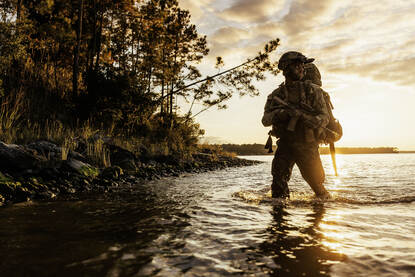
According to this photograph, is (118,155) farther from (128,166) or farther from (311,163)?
(311,163)

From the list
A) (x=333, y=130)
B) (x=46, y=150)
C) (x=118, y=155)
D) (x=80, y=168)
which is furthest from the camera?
(x=118, y=155)

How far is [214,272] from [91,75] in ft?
42.9

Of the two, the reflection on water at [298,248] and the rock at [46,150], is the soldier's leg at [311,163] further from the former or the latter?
the rock at [46,150]

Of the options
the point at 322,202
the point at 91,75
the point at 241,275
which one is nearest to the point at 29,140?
the point at 91,75

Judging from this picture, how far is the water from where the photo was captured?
215 centimetres

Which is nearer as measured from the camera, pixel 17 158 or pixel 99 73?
pixel 17 158

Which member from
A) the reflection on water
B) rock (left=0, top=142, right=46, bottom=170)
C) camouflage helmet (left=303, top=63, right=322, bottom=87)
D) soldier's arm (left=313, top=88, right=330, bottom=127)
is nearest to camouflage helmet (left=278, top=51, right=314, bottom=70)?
soldier's arm (left=313, top=88, right=330, bottom=127)

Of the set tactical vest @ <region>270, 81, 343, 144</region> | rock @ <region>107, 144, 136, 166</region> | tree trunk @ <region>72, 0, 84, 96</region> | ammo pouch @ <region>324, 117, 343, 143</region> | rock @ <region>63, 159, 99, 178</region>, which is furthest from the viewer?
tree trunk @ <region>72, 0, 84, 96</region>


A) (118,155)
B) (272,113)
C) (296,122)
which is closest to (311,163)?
(296,122)

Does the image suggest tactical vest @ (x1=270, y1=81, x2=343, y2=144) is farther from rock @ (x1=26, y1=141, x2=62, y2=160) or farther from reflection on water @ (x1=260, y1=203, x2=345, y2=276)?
rock @ (x1=26, y1=141, x2=62, y2=160)

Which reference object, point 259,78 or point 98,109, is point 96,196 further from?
point 259,78

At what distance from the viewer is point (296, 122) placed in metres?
5.31

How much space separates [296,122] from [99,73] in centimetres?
1077

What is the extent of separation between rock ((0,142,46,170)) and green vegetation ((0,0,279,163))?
248cm
